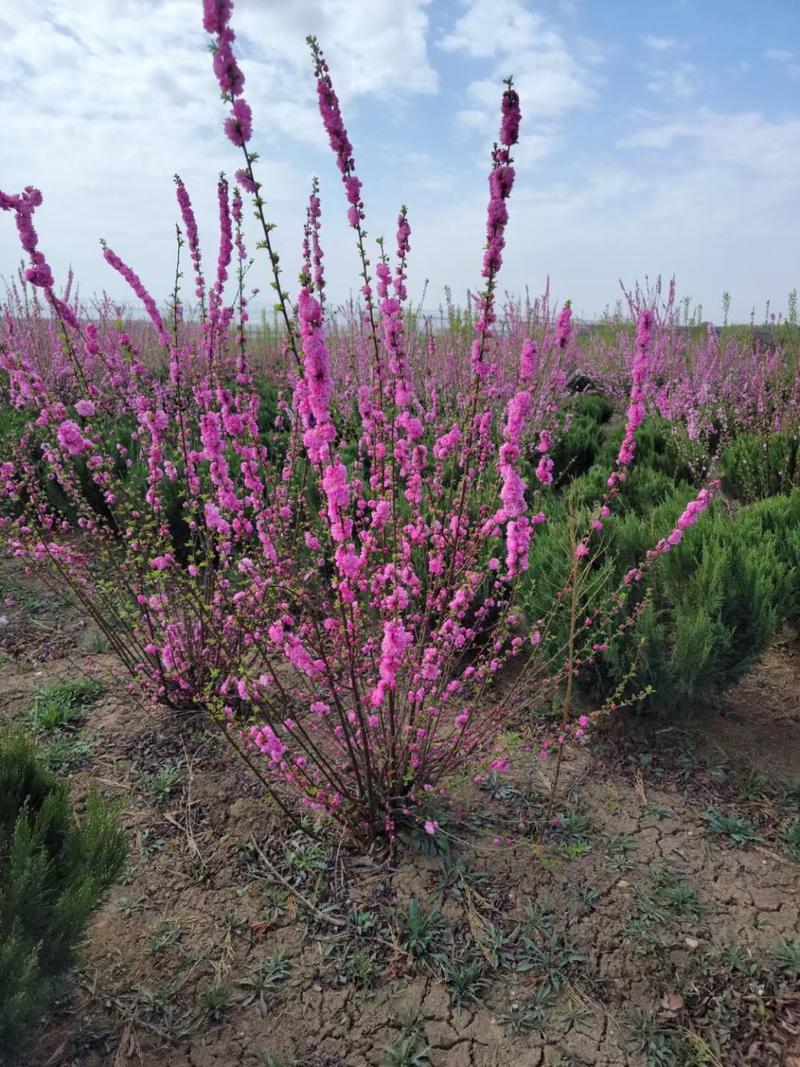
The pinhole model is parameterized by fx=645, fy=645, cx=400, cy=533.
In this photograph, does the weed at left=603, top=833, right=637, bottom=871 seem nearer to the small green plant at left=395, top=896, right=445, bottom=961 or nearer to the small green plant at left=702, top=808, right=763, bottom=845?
the small green plant at left=702, top=808, right=763, bottom=845

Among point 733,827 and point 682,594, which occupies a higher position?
point 682,594

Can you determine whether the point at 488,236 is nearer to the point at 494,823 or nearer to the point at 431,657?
the point at 431,657

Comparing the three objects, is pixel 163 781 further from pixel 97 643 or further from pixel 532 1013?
pixel 532 1013

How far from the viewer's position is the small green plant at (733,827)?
2230mm

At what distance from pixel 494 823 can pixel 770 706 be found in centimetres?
154

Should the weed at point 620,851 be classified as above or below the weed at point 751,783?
below

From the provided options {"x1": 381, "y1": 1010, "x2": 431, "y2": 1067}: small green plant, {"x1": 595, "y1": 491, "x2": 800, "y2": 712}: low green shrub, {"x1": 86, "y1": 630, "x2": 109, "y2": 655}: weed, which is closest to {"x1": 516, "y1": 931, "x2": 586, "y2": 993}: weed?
{"x1": 381, "y1": 1010, "x2": 431, "y2": 1067}: small green plant

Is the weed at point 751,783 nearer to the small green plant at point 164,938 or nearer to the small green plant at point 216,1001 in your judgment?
the small green plant at point 216,1001

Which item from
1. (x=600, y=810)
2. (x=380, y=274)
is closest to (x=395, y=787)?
(x=600, y=810)

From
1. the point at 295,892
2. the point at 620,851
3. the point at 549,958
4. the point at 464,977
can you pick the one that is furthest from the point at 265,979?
the point at 620,851

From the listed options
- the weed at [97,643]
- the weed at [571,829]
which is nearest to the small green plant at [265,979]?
the weed at [571,829]

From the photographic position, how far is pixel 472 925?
1940 millimetres

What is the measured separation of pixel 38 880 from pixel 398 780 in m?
1.12

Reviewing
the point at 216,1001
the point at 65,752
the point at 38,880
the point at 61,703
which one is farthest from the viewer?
the point at 61,703
